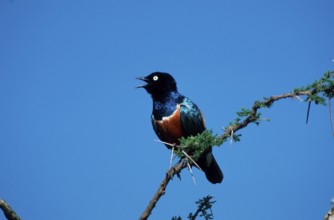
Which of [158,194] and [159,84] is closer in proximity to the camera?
[158,194]

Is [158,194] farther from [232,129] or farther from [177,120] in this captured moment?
[177,120]

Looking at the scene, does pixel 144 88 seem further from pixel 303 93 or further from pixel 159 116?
pixel 303 93

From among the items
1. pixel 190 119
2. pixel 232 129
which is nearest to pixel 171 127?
pixel 190 119

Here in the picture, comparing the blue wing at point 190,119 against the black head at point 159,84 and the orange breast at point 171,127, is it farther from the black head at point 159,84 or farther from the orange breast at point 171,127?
the black head at point 159,84

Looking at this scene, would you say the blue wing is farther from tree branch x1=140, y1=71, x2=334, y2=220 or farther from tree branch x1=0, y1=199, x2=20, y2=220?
tree branch x1=0, y1=199, x2=20, y2=220

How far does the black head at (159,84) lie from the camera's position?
7883 millimetres

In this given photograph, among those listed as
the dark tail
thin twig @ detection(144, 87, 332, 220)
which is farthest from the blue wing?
thin twig @ detection(144, 87, 332, 220)

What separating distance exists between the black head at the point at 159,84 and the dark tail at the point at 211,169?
145 cm

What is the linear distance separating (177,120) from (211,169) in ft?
3.29

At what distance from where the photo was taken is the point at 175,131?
23.5ft

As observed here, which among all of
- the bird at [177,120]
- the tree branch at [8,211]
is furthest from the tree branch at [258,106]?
the bird at [177,120]

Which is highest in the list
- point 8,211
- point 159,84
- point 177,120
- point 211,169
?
point 159,84

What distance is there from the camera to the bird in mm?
7195

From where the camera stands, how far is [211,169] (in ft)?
24.0
